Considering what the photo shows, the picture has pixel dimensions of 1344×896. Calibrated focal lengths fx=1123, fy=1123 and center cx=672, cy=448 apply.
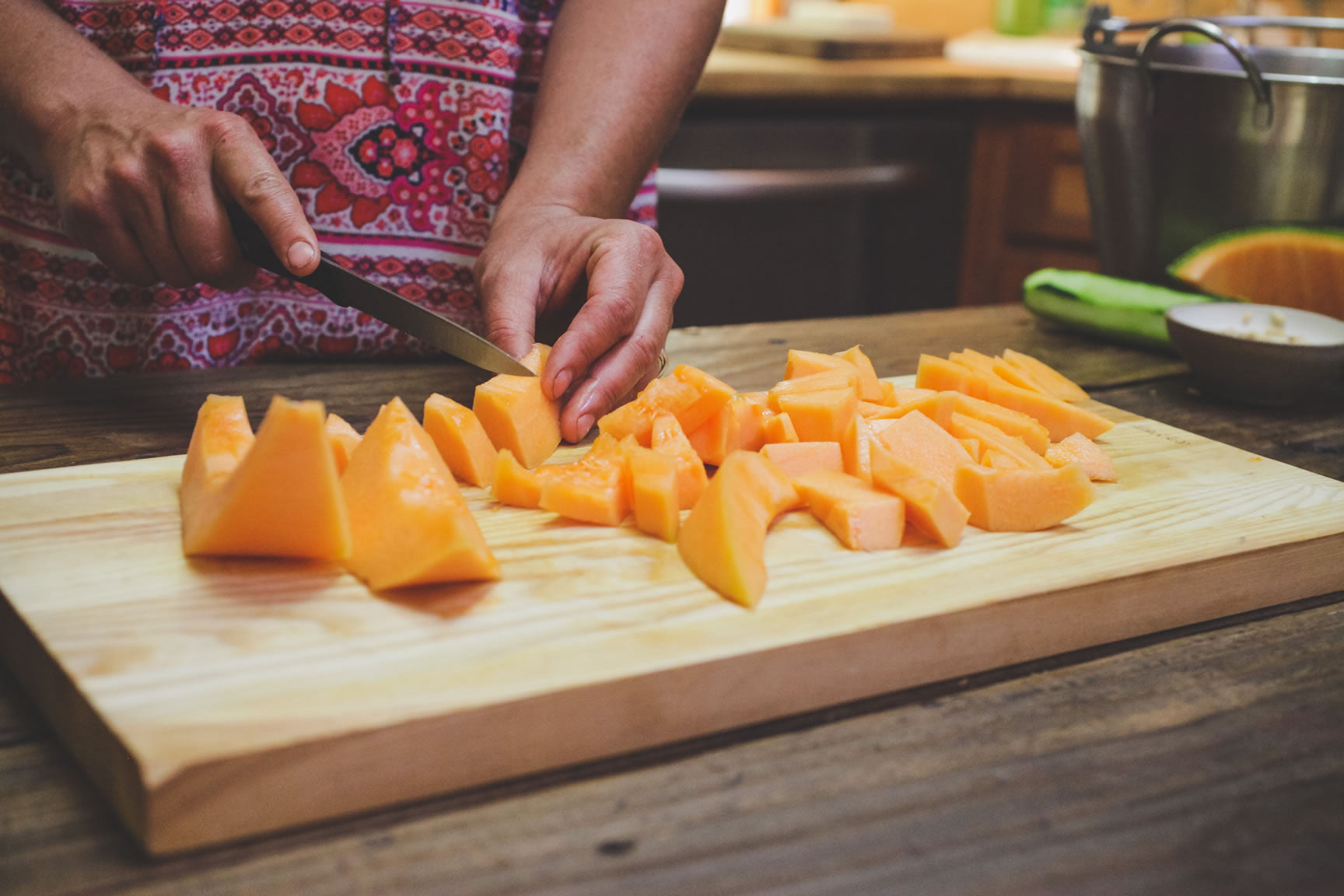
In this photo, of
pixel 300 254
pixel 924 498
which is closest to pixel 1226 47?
pixel 924 498

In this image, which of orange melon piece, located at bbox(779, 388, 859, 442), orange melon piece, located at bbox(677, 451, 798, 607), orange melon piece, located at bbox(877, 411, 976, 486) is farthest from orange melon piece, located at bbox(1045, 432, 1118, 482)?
orange melon piece, located at bbox(677, 451, 798, 607)

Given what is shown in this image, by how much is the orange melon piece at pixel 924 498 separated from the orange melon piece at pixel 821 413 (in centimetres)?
12

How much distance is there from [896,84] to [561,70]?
2189 mm

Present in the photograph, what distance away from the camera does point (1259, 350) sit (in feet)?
5.47

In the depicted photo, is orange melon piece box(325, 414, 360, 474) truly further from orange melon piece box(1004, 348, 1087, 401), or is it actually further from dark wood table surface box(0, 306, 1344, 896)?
orange melon piece box(1004, 348, 1087, 401)

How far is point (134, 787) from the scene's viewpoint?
0.72 metres

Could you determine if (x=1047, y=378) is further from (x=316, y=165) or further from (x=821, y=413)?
(x=316, y=165)

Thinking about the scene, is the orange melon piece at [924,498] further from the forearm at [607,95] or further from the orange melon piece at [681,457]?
the forearm at [607,95]

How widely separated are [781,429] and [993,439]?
0.24 meters

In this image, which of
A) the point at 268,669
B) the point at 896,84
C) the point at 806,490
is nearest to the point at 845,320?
the point at 806,490

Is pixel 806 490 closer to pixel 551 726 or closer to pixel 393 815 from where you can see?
pixel 551 726

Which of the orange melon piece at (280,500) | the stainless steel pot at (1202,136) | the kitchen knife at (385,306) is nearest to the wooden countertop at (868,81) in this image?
the stainless steel pot at (1202,136)

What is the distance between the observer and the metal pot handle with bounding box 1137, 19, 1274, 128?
5.92 feet

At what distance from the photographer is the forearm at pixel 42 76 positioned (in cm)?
143
